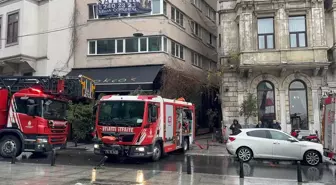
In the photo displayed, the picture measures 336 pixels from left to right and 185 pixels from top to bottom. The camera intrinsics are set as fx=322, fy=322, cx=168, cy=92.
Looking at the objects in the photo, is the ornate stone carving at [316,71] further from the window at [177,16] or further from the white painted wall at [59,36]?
the white painted wall at [59,36]

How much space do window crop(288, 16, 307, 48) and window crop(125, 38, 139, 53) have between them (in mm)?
10941

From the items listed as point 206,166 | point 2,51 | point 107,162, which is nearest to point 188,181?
point 206,166

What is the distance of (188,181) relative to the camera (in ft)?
31.6

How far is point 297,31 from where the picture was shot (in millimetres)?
21812

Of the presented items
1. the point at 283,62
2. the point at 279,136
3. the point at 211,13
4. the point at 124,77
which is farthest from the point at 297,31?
the point at 211,13

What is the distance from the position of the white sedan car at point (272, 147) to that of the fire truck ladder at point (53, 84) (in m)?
7.43

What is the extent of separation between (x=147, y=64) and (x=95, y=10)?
6.24m

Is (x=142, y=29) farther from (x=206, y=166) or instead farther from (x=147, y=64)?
(x=206, y=166)

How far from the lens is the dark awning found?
2225 centimetres

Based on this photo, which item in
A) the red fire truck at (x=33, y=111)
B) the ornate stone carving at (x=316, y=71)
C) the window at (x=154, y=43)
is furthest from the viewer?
the window at (x=154, y=43)

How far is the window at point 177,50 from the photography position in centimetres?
2577

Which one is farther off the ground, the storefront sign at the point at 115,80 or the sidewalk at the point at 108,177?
the storefront sign at the point at 115,80

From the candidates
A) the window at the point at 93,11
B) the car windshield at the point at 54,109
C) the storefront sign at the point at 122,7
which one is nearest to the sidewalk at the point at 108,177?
the car windshield at the point at 54,109

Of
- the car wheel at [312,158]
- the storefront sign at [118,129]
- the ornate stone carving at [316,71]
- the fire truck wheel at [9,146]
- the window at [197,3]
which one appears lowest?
the car wheel at [312,158]
